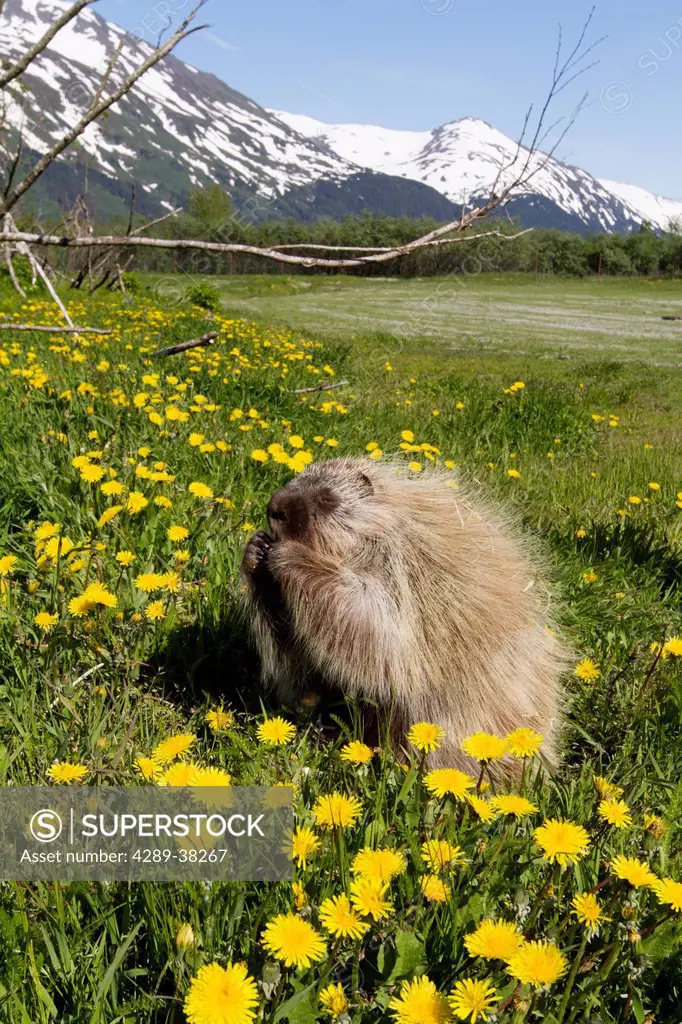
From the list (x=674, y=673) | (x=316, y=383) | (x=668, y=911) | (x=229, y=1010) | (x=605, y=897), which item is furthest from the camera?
(x=316, y=383)

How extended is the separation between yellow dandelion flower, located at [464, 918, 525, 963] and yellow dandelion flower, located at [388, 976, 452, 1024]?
0.09m

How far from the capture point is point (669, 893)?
1.26 metres

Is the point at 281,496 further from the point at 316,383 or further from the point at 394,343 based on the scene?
the point at 394,343

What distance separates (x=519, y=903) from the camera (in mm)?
1334

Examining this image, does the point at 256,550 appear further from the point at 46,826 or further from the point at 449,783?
the point at 449,783

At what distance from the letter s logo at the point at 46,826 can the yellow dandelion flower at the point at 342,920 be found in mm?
781

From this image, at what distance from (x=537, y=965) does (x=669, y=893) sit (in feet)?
0.96

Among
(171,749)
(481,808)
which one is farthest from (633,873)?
(171,749)

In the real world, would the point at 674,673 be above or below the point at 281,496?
below

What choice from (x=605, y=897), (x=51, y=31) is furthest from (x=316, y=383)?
(x=605, y=897)

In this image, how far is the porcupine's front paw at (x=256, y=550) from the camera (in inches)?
102

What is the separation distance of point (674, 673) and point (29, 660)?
242 cm

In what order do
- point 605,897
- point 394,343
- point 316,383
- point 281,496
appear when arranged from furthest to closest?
point 394,343 < point 316,383 < point 281,496 < point 605,897

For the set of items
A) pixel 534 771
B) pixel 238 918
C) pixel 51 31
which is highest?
pixel 51 31
